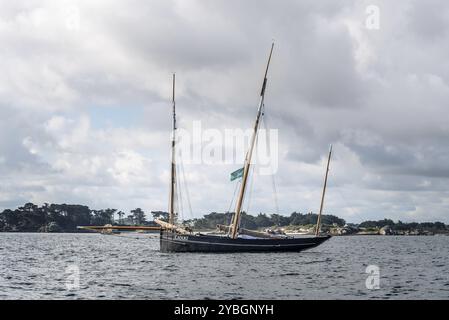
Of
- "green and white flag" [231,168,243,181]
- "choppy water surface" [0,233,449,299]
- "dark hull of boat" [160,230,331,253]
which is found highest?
"green and white flag" [231,168,243,181]

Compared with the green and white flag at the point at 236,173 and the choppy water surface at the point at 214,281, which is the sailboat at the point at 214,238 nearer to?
the green and white flag at the point at 236,173

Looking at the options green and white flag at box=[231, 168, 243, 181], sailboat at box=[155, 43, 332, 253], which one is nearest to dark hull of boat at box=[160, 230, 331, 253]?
sailboat at box=[155, 43, 332, 253]

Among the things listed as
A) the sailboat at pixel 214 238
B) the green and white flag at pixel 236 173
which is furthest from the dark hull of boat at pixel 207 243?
the green and white flag at pixel 236 173

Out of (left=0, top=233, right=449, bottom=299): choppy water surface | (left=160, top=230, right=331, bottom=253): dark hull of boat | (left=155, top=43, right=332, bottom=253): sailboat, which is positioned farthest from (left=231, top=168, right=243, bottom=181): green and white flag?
(left=0, top=233, right=449, bottom=299): choppy water surface

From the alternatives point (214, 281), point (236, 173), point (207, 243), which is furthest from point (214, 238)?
point (214, 281)

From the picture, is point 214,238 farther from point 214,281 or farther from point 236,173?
point 214,281

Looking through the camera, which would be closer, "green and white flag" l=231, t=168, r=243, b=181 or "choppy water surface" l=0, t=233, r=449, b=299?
"choppy water surface" l=0, t=233, r=449, b=299

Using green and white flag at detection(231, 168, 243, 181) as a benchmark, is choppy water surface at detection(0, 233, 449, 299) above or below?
below

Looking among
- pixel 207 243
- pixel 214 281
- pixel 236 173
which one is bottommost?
pixel 214 281

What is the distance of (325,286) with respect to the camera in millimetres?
44875

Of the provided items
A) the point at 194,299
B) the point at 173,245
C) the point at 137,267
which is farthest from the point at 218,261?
the point at 194,299

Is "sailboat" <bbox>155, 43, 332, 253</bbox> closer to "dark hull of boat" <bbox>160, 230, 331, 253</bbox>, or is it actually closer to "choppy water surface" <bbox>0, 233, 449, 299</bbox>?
"dark hull of boat" <bbox>160, 230, 331, 253</bbox>

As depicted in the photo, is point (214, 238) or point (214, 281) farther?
point (214, 238)
